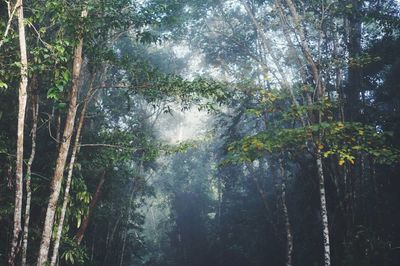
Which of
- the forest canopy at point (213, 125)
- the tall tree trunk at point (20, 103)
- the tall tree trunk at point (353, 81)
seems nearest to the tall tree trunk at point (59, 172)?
the forest canopy at point (213, 125)

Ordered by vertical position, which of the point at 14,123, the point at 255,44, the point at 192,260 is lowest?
the point at 192,260

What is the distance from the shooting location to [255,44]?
19438mm

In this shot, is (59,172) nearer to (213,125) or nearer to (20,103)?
(20,103)

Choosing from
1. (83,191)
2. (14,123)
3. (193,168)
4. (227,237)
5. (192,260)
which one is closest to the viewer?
(83,191)

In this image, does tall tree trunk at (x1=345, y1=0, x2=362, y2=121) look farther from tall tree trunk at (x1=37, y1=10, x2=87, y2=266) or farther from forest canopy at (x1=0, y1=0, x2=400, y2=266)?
tall tree trunk at (x1=37, y1=10, x2=87, y2=266)

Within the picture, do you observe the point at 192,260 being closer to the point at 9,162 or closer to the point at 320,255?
the point at 320,255

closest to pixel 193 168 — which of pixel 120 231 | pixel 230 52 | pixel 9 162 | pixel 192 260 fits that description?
pixel 192 260

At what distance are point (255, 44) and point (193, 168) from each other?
20.1m

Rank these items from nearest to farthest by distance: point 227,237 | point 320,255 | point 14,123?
1. point 14,123
2. point 320,255
3. point 227,237

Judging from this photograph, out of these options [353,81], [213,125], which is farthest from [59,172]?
[353,81]

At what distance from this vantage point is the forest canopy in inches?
317

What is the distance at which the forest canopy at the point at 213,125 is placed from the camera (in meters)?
8.05

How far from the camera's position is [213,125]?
18406mm

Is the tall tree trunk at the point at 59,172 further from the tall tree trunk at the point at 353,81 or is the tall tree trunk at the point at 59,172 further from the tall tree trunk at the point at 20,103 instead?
the tall tree trunk at the point at 353,81
